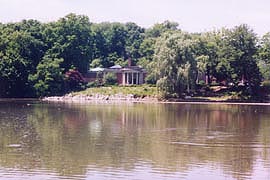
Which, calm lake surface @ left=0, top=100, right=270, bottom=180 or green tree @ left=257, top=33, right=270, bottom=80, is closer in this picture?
calm lake surface @ left=0, top=100, right=270, bottom=180

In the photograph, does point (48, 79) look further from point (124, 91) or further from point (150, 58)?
point (150, 58)

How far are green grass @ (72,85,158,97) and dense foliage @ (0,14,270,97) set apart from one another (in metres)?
2.13

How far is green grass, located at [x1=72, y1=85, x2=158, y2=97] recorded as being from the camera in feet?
286

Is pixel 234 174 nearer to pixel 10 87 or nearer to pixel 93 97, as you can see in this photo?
pixel 93 97

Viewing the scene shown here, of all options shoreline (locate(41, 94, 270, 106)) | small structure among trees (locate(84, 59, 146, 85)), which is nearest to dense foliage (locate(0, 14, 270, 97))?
shoreline (locate(41, 94, 270, 106))

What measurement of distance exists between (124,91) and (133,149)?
60562 millimetres

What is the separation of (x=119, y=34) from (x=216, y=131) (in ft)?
334

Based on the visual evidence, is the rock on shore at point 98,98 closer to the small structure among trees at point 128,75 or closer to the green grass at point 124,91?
the green grass at point 124,91

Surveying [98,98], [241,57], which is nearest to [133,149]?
[98,98]

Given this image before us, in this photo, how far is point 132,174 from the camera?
21391mm

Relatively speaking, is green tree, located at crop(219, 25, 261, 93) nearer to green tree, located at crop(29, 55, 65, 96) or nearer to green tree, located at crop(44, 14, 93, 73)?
green tree, located at crop(29, 55, 65, 96)

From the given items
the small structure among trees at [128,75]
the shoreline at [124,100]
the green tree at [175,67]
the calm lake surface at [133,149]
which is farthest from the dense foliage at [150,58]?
the calm lake surface at [133,149]

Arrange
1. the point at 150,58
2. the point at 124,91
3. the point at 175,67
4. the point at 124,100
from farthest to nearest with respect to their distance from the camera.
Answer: the point at 150,58
the point at 124,91
the point at 124,100
the point at 175,67

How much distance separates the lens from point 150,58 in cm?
10812
